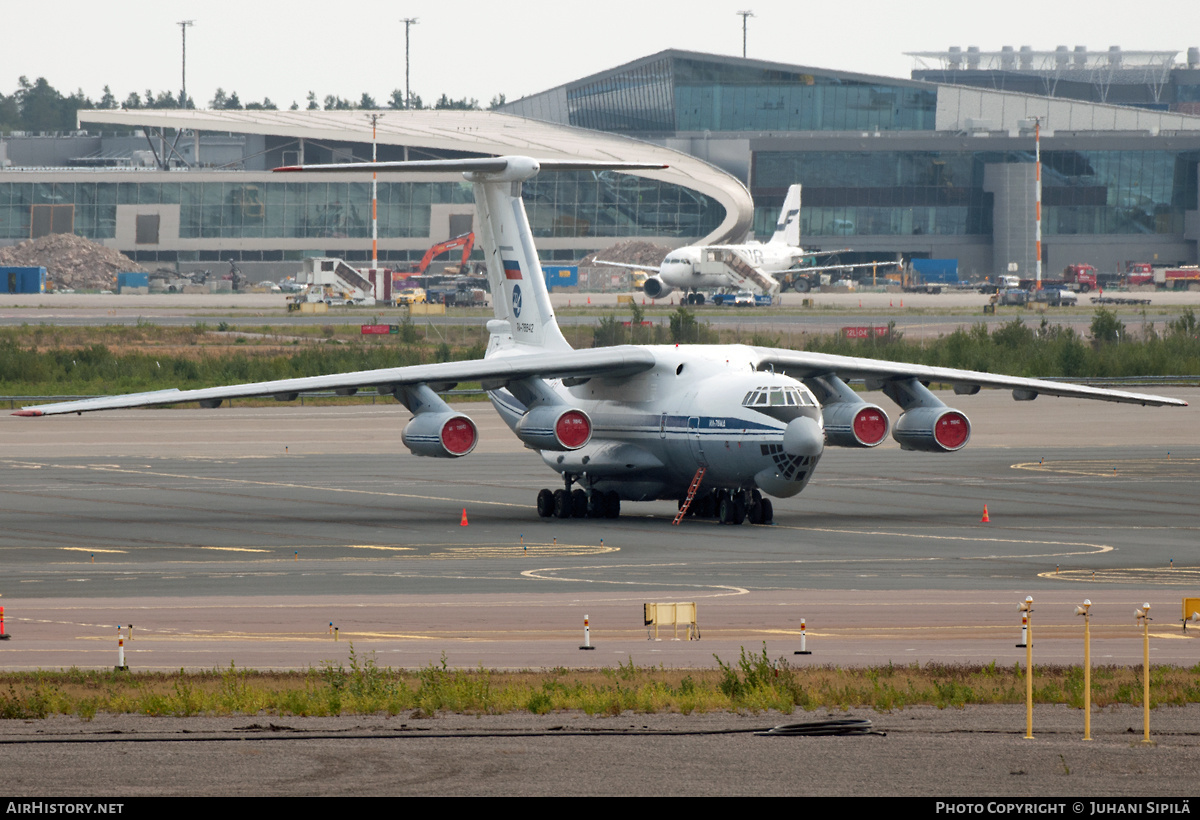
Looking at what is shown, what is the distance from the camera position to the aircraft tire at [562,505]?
3725cm

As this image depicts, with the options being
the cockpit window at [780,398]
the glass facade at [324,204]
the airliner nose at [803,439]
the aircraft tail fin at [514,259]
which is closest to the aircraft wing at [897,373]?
the cockpit window at [780,398]

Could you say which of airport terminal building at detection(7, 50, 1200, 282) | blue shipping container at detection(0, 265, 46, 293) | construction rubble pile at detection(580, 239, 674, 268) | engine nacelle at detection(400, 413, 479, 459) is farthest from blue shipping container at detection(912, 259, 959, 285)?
engine nacelle at detection(400, 413, 479, 459)

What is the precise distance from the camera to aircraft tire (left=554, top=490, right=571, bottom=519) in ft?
122

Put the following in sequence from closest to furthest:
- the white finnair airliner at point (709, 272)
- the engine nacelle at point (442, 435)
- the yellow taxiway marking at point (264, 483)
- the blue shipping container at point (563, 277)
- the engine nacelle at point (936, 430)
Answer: the engine nacelle at point (442, 435) < the engine nacelle at point (936, 430) < the yellow taxiway marking at point (264, 483) < the white finnair airliner at point (709, 272) < the blue shipping container at point (563, 277)

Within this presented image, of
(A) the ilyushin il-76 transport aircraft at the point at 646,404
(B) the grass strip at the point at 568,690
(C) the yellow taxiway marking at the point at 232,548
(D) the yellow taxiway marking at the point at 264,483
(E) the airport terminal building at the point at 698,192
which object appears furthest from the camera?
(E) the airport terminal building at the point at 698,192

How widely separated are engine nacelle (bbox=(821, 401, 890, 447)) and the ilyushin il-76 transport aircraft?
0.03 m

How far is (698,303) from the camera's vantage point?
114 metres

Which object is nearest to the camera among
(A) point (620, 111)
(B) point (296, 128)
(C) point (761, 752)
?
(C) point (761, 752)

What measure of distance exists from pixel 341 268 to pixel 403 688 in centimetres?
10532

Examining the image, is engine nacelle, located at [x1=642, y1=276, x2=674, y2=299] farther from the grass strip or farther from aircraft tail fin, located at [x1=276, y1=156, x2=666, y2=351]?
the grass strip

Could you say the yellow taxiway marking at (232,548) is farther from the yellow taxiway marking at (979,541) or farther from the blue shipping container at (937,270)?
the blue shipping container at (937,270)

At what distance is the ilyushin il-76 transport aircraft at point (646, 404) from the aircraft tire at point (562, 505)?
0.03 metres
